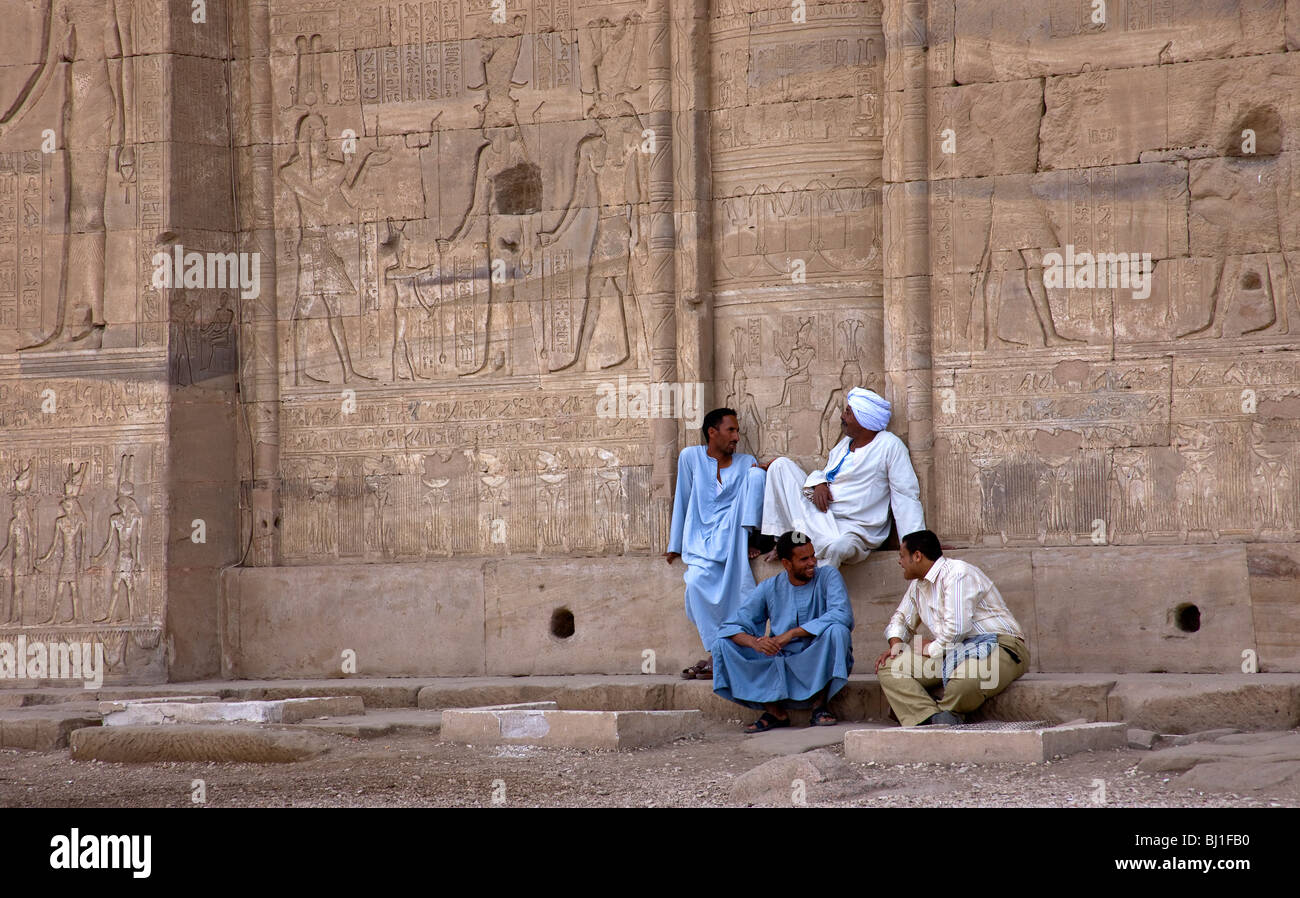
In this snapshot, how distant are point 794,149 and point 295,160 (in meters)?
3.33

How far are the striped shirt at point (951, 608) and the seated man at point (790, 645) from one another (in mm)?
372

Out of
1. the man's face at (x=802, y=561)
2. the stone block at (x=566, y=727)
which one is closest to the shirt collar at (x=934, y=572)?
the man's face at (x=802, y=561)

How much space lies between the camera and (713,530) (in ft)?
30.1

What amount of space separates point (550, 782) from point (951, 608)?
86.7 inches

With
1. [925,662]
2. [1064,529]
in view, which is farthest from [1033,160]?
[925,662]

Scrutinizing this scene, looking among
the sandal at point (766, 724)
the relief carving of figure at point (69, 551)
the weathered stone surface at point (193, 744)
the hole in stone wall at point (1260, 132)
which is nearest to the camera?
the weathered stone surface at point (193, 744)

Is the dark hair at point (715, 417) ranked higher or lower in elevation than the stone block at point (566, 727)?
A: higher

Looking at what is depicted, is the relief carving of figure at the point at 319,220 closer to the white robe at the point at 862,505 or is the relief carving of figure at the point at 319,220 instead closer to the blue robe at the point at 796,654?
the white robe at the point at 862,505

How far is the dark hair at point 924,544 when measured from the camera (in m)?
7.79

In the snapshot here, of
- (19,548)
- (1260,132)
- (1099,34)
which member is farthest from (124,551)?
(1260,132)

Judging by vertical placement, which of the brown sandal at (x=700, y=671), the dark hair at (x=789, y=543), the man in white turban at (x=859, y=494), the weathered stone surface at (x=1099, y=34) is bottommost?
the brown sandal at (x=700, y=671)

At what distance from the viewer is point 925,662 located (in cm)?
761

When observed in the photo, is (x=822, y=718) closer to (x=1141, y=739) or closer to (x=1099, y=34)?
(x=1141, y=739)

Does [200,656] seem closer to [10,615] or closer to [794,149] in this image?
[10,615]
